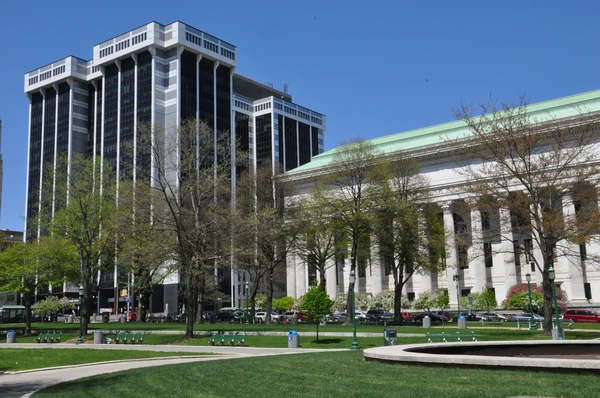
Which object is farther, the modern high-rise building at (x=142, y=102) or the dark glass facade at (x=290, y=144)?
the dark glass facade at (x=290, y=144)

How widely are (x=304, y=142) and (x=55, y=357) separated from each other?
153 meters

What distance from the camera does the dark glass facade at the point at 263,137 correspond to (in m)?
168

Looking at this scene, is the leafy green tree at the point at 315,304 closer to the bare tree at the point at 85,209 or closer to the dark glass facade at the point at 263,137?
the bare tree at the point at 85,209

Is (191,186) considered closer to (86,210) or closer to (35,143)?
(86,210)

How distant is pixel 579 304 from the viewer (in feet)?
232

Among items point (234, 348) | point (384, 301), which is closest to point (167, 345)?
point (234, 348)

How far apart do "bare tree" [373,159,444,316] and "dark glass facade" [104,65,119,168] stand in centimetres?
9718

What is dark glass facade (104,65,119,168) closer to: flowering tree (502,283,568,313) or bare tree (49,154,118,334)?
bare tree (49,154,118,334)

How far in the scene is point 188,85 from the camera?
451 feet

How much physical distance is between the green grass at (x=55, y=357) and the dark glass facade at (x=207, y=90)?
11074 centimetres

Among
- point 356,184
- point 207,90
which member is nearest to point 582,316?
point 356,184

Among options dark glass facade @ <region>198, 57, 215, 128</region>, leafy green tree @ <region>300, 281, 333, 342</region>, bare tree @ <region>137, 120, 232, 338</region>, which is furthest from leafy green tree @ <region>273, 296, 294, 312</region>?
dark glass facade @ <region>198, 57, 215, 128</region>

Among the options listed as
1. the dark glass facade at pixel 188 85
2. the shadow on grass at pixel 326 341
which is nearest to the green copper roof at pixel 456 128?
the shadow on grass at pixel 326 341

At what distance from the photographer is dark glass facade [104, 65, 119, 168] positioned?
142 m
